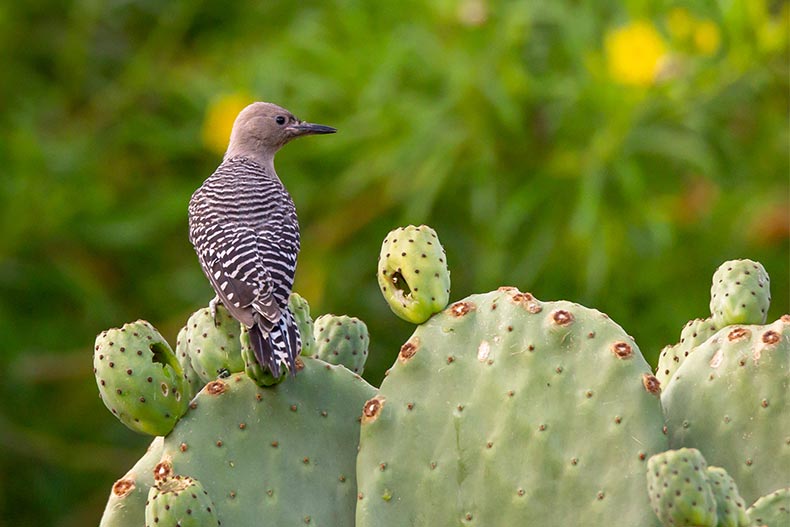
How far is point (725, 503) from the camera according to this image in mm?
2531

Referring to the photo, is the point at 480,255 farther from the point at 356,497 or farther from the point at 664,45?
the point at 356,497

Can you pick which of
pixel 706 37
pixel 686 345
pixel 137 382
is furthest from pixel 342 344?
pixel 706 37

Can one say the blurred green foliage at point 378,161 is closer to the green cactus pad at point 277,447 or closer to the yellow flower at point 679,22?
the yellow flower at point 679,22

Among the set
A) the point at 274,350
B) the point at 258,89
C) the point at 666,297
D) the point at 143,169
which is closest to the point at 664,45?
the point at 666,297

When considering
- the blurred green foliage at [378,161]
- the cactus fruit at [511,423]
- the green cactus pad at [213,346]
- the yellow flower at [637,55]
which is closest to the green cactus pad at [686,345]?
the cactus fruit at [511,423]

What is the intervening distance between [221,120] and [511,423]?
4.80 meters

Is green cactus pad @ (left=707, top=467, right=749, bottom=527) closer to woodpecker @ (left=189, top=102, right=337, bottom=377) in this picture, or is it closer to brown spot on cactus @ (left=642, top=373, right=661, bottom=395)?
brown spot on cactus @ (left=642, top=373, right=661, bottom=395)

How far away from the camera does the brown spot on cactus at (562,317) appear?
300 cm

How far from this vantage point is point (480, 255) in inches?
304

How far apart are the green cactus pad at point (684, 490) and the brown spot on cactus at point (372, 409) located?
73 cm

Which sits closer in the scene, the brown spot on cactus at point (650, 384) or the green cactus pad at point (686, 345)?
the brown spot on cactus at point (650, 384)

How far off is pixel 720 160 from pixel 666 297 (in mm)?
786

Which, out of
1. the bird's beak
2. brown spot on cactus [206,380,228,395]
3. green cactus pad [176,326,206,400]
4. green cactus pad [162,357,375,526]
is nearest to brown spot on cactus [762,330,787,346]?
green cactus pad [162,357,375,526]

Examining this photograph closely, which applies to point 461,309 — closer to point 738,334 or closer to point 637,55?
point 738,334
